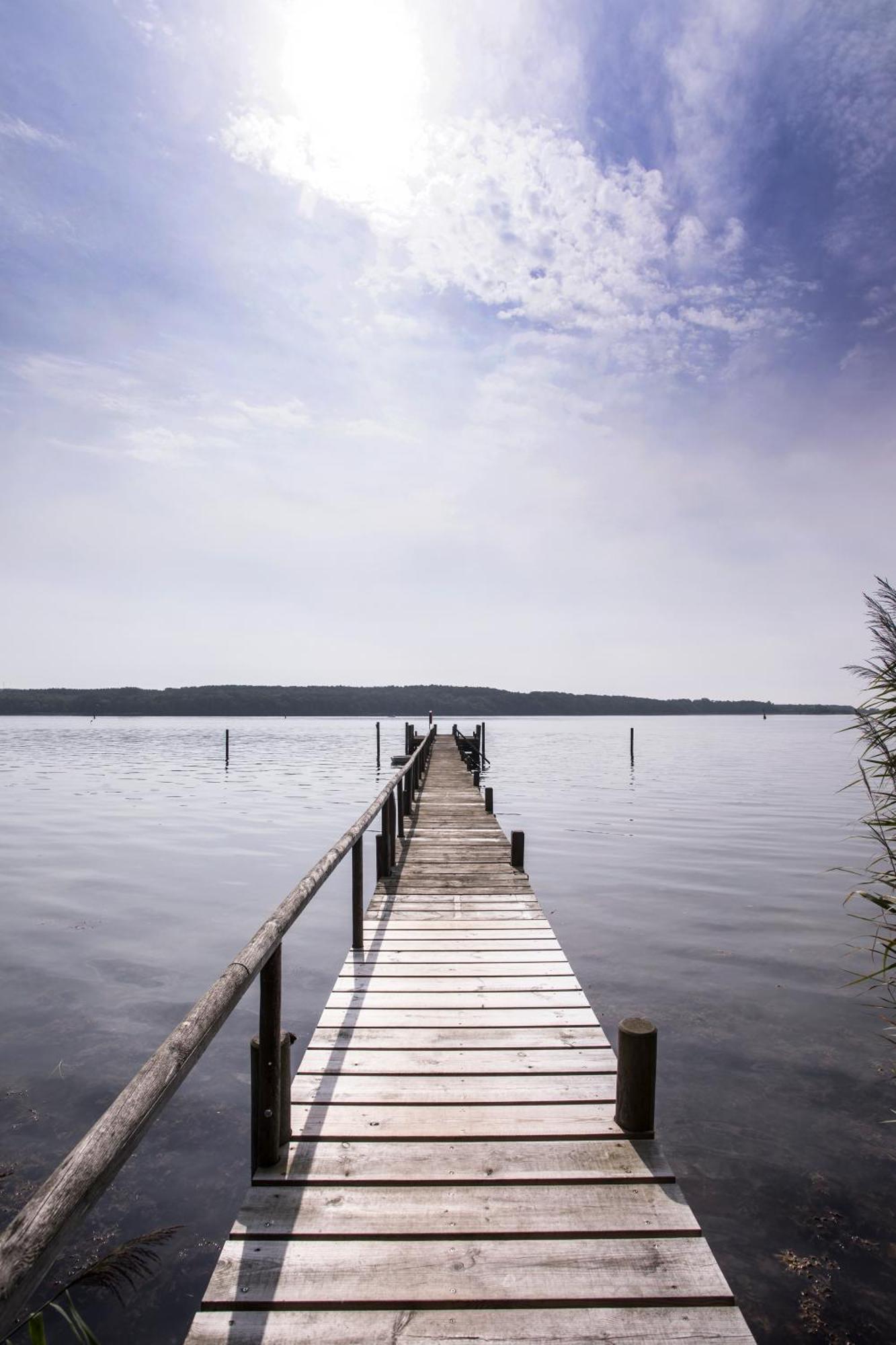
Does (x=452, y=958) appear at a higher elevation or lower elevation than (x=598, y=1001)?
higher

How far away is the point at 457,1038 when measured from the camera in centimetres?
480

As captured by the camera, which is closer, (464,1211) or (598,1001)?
(464,1211)

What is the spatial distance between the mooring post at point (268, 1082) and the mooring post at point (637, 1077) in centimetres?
161

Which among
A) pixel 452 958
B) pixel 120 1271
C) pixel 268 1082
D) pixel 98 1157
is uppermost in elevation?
pixel 98 1157

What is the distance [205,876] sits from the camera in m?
14.4

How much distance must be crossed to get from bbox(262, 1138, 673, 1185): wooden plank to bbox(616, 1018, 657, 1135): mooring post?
0.28ft

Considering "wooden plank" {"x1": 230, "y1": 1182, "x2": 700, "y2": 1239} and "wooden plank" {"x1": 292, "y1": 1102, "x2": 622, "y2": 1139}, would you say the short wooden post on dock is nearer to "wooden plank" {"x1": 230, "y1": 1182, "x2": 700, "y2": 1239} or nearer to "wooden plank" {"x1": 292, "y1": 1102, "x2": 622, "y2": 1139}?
"wooden plank" {"x1": 292, "y1": 1102, "x2": 622, "y2": 1139}

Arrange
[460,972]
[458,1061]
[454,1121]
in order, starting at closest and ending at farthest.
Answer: [454,1121] → [458,1061] → [460,972]

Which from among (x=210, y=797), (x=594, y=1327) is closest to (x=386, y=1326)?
(x=594, y=1327)

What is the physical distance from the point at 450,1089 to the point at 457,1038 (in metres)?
0.69

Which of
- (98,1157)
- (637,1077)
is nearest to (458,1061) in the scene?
(637,1077)

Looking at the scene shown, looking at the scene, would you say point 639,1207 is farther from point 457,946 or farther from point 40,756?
point 40,756

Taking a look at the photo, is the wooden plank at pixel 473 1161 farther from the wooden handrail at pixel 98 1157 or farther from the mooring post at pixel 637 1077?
the wooden handrail at pixel 98 1157

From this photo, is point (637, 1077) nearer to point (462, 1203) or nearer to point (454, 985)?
point (462, 1203)
